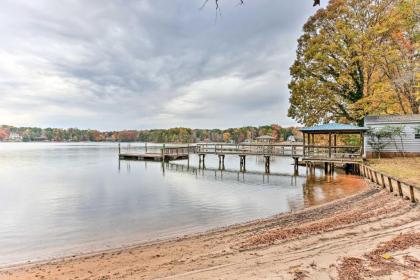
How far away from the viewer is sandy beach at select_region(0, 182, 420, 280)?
439 centimetres

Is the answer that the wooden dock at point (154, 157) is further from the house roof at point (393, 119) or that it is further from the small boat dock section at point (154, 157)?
the house roof at point (393, 119)

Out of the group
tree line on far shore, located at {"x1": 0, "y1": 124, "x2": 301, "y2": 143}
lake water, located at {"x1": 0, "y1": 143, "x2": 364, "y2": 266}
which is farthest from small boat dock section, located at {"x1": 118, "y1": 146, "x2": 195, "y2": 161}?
tree line on far shore, located at {"x1": 0, "y1": 124, "x2": 301, "y2": 143}

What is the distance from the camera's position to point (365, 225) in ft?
22.0

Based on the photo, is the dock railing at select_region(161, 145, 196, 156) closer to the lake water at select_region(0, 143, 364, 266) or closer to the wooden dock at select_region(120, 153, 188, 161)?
the wooden dock at select_region(120, 153, 188, 161)

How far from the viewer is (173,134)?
152625mm

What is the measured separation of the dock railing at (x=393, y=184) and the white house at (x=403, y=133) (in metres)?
5.26

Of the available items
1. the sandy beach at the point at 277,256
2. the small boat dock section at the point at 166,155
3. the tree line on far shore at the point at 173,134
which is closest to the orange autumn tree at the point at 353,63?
the sandy beach at the point at 277,256

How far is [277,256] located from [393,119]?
2011cm

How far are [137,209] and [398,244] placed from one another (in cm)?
1070

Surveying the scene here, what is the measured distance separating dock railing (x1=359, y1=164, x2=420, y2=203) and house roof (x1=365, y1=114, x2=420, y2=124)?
A: 5.61 m

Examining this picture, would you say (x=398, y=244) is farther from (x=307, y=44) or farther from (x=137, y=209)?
(x=307, y=44)

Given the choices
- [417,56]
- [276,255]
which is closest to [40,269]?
[276,255]

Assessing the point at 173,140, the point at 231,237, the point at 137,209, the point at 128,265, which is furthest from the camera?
the point at 173,140

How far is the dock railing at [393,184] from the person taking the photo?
8.78 metres
